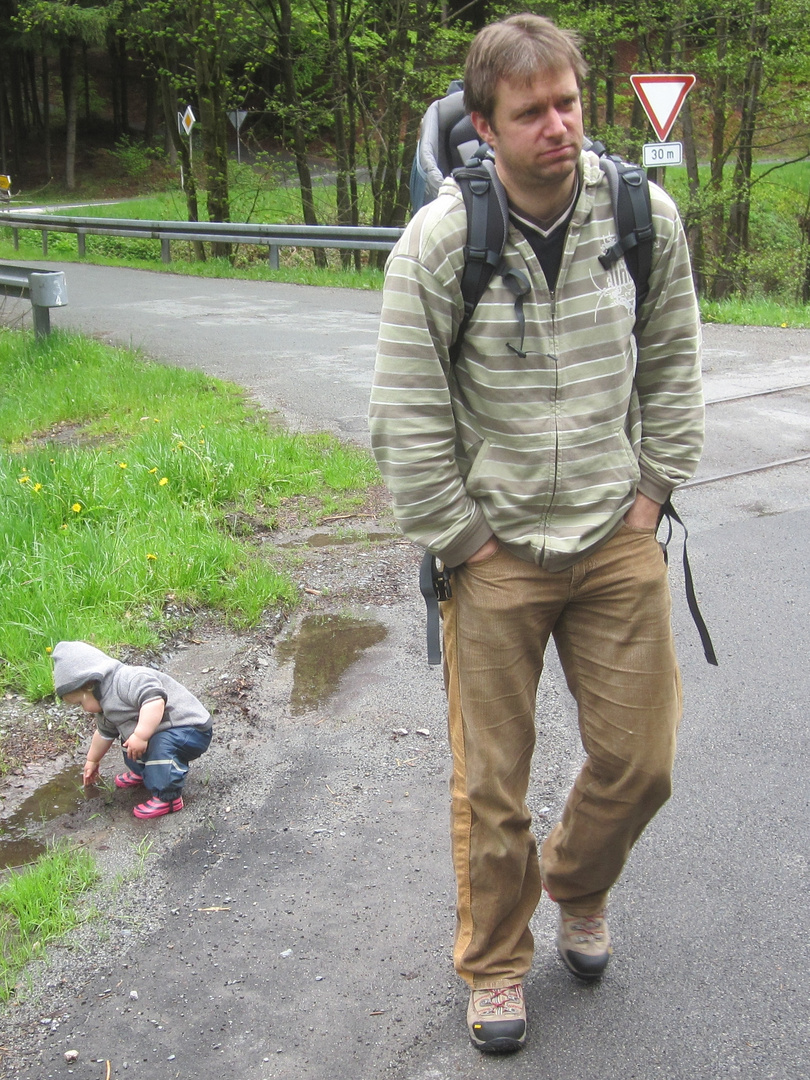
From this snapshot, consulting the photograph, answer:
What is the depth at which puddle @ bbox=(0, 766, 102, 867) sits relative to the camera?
140 inches

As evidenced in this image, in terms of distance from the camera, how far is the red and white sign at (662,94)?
12.8 meters

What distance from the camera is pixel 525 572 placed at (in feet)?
8.17

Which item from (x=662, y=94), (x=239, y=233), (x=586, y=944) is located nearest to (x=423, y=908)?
(x=586, y=944)

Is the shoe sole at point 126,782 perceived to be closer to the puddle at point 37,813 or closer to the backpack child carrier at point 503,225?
the puddle at point 37,813

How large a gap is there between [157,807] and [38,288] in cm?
759

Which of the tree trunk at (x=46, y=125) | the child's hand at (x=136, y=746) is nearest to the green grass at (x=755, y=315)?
the child's hand at (x=136, y=746)

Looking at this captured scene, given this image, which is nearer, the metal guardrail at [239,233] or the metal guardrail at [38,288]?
the metal guardrail at [38,288]

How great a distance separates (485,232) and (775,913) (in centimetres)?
199

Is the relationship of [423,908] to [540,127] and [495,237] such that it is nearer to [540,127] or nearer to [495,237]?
[495,237]

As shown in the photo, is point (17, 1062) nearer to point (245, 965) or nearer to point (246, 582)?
point (245, 965)

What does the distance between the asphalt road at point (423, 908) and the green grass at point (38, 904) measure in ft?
0.74

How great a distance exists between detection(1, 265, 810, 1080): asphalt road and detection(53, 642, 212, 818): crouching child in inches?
7.5

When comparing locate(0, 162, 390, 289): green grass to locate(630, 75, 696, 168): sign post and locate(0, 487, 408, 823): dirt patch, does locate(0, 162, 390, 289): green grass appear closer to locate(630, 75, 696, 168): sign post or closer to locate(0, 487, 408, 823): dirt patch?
locate(630, 75, 696, 168): sign post

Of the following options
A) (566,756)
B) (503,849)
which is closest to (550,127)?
(503,849)
